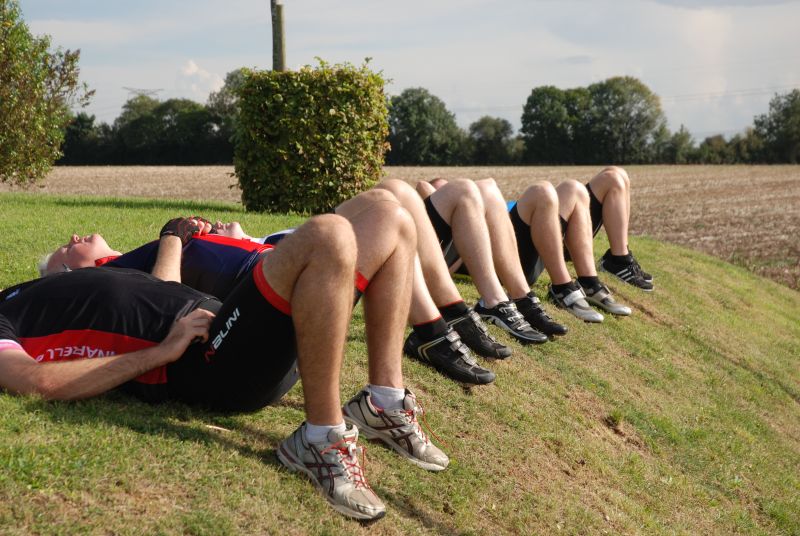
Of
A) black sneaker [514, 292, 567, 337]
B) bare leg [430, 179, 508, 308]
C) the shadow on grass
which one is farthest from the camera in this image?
black sneaker [514, 292, 567, 337]

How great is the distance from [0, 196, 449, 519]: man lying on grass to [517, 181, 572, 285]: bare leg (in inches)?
128

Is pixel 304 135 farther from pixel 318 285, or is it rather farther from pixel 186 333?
pixel 318 285

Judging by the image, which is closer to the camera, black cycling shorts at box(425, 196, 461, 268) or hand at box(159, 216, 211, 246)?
hand at box(159, 216, 211, 246)

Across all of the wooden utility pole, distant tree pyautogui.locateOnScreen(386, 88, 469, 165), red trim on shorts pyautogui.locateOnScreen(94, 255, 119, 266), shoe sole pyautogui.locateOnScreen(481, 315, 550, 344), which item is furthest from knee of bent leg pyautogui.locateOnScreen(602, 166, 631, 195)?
distant tree pyautogui.locateOnScreen(386, 88, 469, 165)

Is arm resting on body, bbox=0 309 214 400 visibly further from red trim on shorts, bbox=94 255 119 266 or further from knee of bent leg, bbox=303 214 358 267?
red trim on shorts, bbox=94 255 119 266

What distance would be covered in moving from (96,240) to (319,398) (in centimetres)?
204

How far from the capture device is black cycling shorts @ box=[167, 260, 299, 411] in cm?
318

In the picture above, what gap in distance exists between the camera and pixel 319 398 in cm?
323

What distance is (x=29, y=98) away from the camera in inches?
532

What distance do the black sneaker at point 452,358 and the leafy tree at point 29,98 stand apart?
10874mm

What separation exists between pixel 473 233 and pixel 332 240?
8.98 feet

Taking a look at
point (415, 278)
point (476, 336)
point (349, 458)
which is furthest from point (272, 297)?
point (476, 336)

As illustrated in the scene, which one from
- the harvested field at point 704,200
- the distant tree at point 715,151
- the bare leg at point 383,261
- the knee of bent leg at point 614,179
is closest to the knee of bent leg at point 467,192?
the bare leg at point 383,261

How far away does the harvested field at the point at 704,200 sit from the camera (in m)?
18.4
